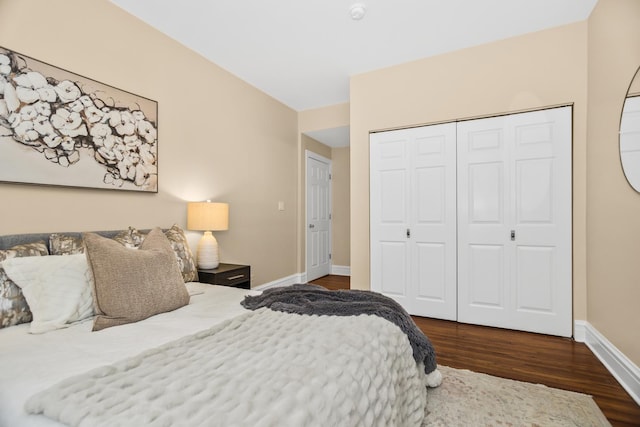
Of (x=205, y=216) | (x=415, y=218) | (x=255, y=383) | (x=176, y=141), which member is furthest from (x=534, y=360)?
(x=176, y=141)

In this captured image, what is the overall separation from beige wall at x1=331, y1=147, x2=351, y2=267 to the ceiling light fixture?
3164 mm

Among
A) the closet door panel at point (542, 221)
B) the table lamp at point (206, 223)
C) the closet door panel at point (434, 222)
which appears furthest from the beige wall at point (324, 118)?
the table lamp at point (206, 223)

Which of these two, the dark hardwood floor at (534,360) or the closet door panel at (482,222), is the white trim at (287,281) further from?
the closet door panel at (482,222)

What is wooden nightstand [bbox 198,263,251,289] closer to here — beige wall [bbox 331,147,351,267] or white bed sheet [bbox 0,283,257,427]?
white bed sheet [bbox 0,283,257,427]

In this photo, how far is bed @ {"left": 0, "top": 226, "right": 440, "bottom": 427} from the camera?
0.77 m

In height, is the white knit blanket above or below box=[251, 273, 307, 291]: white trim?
above

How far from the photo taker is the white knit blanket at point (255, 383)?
29.3 inches

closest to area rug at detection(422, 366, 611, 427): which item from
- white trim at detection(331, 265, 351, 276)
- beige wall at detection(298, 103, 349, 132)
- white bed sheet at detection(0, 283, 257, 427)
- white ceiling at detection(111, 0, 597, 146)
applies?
white bed sheet at detection(0, 283, 257, 427)

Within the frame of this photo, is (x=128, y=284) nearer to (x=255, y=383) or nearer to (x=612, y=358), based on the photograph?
(x=255, y=383)

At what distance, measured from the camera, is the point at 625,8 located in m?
1.95

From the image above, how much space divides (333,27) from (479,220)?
229 centimetres

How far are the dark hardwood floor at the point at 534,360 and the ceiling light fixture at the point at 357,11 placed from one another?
2790 millimetres

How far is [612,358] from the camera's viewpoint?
2016 mm

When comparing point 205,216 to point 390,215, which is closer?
point 205,216
